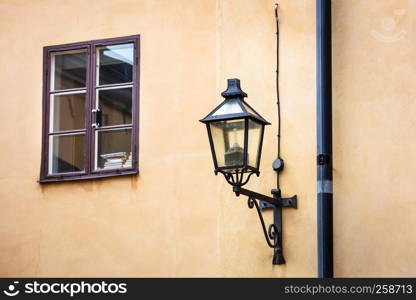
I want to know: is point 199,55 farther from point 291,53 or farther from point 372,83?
point 372,83

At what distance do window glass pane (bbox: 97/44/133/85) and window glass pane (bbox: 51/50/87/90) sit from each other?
0.19m

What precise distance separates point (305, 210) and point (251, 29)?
1742mm

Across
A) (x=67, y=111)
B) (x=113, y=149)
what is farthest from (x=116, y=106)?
(x=67, y=111)

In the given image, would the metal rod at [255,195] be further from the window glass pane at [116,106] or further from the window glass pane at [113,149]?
the window glass pane at [116,106]

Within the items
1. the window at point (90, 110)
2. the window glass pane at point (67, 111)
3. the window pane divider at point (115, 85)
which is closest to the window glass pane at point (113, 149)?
the window at point (90, 110)

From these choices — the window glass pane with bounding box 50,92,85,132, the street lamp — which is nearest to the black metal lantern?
the street lamp

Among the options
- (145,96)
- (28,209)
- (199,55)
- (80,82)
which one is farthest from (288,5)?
(28,209)

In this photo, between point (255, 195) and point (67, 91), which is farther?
point (67, 91)

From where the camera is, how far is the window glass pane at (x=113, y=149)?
397 inches

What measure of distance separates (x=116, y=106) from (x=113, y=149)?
42 centimetres

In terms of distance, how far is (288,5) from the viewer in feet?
30.9

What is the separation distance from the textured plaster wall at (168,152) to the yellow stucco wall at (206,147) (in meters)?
0.01

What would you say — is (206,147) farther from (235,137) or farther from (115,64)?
(115,64)

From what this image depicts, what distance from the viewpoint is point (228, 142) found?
27.6 ft
